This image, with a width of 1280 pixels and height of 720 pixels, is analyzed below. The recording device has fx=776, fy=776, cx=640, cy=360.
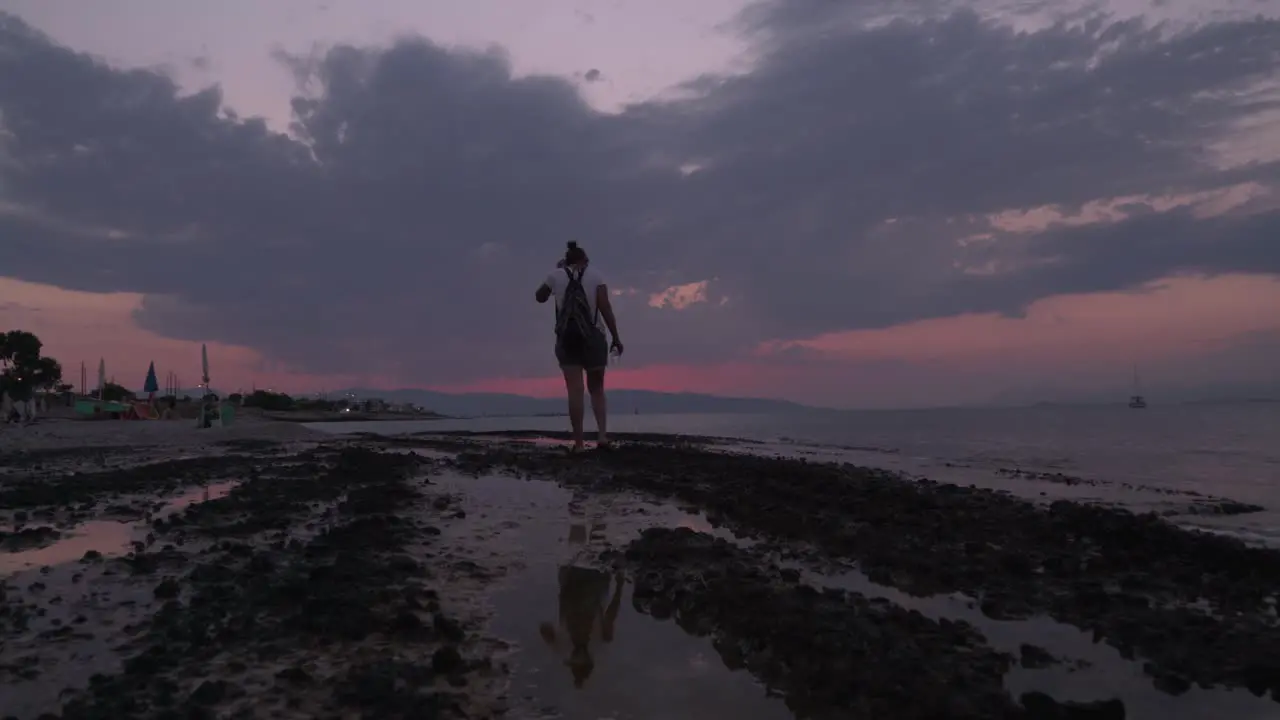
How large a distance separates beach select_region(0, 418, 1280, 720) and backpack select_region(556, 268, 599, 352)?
3689mm

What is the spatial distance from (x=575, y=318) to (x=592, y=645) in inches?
327

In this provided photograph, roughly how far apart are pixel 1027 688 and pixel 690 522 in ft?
13.1

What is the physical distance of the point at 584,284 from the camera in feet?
38.3

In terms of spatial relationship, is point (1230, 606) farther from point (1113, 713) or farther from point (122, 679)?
point (122, 679)

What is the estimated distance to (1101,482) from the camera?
14.4m

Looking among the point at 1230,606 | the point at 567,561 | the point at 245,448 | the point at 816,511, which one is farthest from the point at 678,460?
the point at 245,448

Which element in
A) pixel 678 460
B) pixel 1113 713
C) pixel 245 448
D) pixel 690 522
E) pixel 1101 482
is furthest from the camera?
pixel 245 448

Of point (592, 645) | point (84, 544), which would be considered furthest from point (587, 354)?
point (592, 645)

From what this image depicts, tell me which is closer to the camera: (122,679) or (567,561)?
(122,679)

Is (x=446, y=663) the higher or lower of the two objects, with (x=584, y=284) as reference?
lower

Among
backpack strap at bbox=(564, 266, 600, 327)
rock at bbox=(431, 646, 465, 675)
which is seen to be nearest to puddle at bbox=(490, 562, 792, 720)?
rock at bbox=(431, 646, 465, 675)

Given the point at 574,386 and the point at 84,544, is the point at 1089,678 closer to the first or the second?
the point at 84,544

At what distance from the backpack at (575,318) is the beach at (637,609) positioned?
12.1 feet

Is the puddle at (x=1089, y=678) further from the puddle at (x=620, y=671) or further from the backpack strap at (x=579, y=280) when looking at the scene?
the backpack strap at (x=579, y=280)
